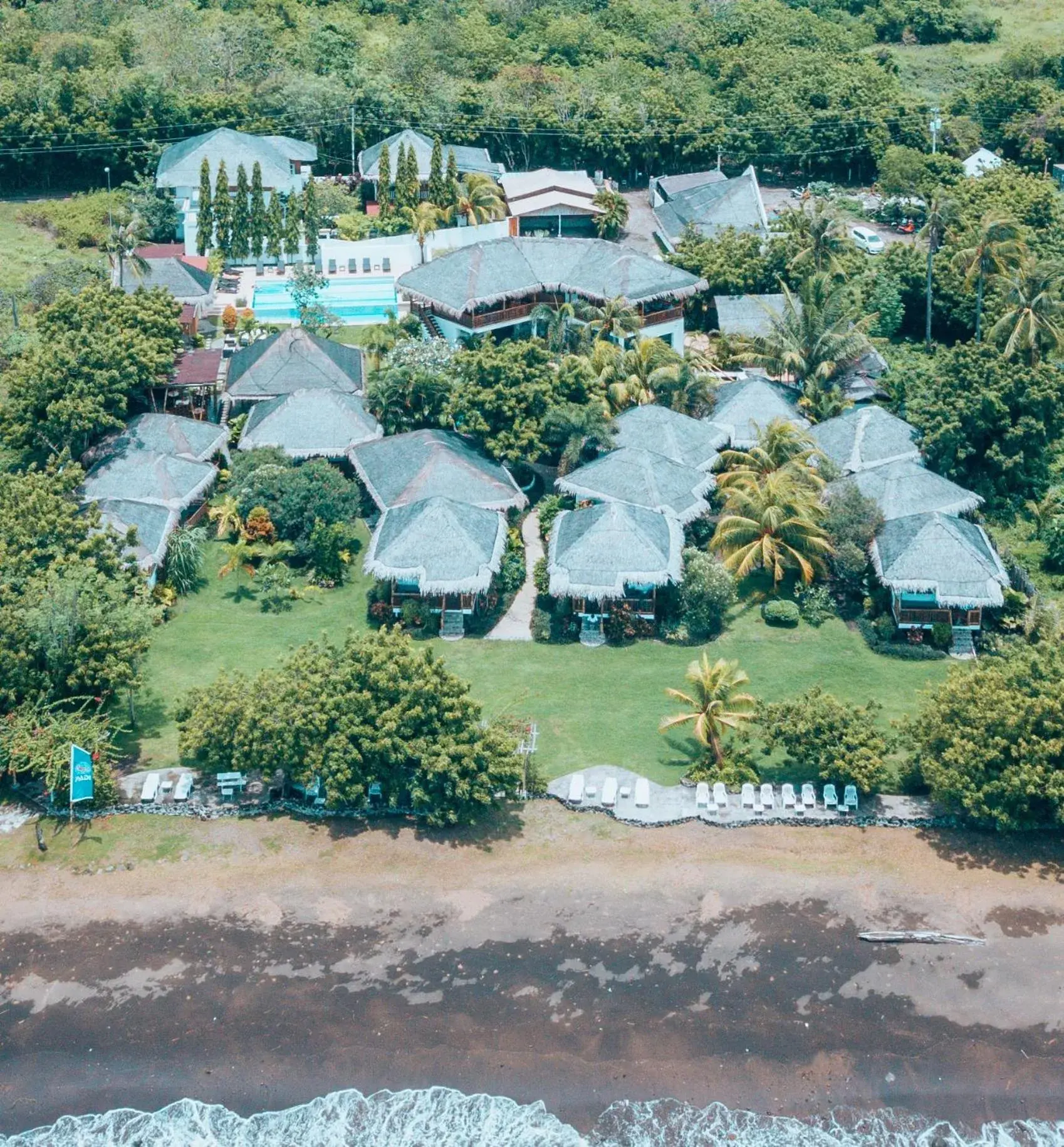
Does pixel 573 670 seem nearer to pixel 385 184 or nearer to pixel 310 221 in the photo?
pixel 310 221

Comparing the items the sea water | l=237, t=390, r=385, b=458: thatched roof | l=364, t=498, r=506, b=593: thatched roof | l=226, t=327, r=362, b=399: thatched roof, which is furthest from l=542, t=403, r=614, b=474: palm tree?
the sea water

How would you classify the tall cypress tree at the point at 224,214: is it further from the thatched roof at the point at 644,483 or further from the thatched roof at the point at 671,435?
the thatched roof at the point at 644,483

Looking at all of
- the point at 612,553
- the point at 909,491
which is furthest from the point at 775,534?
the point at 612,553

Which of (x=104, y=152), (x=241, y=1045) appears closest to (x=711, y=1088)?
(x=241, y=1045)

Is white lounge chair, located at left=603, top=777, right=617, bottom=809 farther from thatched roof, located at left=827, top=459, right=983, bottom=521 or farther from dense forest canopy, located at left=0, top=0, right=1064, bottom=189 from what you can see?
dense forest canopy, located at left=0, top=0, right=1064, bottom=189

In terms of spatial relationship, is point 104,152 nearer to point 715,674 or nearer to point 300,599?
point 300,599

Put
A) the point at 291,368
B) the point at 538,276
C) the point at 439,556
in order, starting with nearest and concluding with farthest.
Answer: the point at 439,556, the point at 291,368, the point at 538,276
